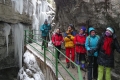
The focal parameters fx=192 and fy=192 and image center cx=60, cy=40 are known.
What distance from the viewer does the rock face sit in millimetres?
6363

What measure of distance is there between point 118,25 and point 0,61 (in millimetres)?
10278

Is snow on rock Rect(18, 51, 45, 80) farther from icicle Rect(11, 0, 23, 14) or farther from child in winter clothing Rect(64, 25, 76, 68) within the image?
icicle Rect(11, 0, 23, 14)

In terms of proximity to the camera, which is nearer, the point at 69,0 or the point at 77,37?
the point at 77,37

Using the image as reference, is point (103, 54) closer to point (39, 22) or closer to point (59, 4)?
point (59, 4)

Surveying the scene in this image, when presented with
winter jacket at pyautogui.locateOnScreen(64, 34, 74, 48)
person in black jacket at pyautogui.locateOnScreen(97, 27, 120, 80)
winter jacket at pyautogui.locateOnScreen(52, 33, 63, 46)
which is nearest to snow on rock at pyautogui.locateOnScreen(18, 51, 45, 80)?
winter jacket at pyautogui.locateOnScreen(52, 33, 63, 46)

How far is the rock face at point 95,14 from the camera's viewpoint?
6363 mm

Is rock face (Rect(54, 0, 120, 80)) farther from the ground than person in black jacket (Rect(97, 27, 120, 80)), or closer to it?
farther from the ground

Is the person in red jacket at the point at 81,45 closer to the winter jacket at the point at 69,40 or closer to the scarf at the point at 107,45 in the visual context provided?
the winter jacket at the point at 69,40

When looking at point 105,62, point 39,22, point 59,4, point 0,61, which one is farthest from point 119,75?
point 39,22

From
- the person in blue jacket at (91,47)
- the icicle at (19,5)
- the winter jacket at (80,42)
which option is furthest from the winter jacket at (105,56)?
the icicle at (19,5)

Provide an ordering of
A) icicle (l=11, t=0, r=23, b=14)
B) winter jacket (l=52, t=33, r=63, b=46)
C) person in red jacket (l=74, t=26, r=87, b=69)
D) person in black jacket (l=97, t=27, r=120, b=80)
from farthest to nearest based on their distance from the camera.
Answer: icicle (l=11, t=0, r=23, b=14)
winter jacket (l=52, t=33, r=63, b=46)
person in red jacket (l=74, t=26, r=87, b=69)
person in black jacket (l=97, t=27, r=120, b=80)

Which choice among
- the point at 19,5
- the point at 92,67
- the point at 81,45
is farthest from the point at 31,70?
the point at 19,5

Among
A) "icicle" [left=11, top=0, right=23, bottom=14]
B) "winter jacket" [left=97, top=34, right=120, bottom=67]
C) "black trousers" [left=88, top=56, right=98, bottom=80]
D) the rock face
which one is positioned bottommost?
"black trousers" [left=88, top=56, right=98, bottom=80]

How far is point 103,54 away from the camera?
5504mm
